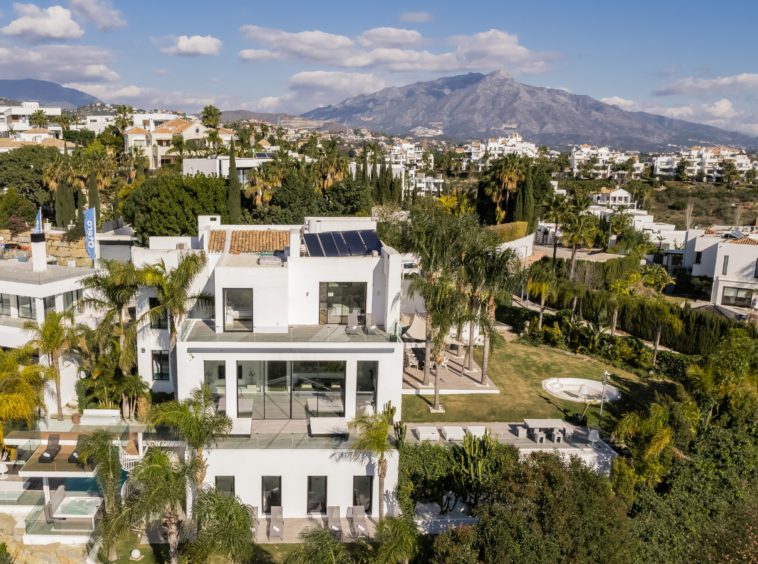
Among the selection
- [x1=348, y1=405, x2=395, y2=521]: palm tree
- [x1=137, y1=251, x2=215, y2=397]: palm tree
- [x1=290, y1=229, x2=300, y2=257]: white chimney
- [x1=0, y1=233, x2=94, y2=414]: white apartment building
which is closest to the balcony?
[x1=137, y1=251, x2=215, y2=397]: palm tree

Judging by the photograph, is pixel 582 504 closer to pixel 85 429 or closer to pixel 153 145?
pixel 85 429

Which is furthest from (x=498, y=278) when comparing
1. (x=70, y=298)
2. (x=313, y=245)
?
(x=70, y=298)

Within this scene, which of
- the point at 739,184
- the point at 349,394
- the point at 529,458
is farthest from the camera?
the point at 739,184

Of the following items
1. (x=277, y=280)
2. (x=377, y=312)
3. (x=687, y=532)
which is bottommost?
(x=687, y=532)

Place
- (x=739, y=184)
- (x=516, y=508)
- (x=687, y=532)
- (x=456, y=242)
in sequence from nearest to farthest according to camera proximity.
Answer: (x=516, y=508) < (x=687, y=532) < (x=456, y=242) < (x=739, y=184)

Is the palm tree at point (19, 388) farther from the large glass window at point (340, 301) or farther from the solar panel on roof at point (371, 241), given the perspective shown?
the solar panel on roof at point (371, 241)

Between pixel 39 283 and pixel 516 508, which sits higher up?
pixel 39 283

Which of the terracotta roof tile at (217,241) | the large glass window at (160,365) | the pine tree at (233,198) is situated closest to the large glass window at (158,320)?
the large glass window at (160,365)

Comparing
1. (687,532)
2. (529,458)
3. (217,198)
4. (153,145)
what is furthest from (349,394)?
(153,145)
